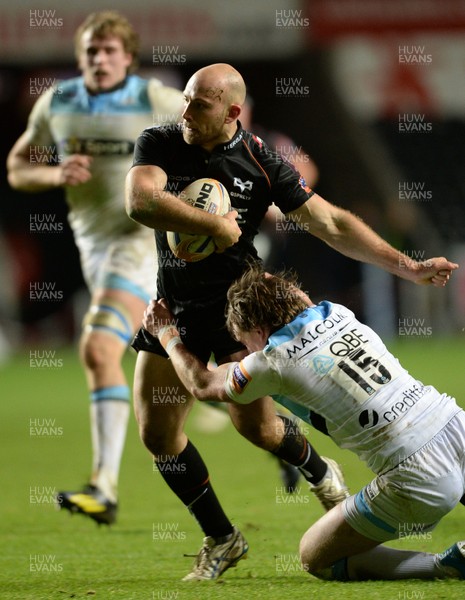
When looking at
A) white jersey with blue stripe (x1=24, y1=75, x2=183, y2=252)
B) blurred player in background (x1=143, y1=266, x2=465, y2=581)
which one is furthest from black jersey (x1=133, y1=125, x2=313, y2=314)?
white jersey with blue stripe (x1=24, y1=75, x2=183, y2=252)

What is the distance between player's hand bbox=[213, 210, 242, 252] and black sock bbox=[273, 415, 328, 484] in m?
1.09

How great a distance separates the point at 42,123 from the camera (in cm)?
786

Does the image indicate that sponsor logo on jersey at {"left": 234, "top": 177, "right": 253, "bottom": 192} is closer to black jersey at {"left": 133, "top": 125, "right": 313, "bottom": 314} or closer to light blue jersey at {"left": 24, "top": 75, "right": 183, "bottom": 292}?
black jersey at {"left": 133, "top": 125, "right": 313, "bottom": 314}

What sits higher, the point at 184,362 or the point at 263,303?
the point at 263,303

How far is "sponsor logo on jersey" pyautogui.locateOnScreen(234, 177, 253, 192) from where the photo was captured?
5.18 metres

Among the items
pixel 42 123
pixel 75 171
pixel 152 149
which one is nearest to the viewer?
pixel 152 149

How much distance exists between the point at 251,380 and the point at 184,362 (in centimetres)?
45

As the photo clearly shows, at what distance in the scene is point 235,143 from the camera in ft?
17.0

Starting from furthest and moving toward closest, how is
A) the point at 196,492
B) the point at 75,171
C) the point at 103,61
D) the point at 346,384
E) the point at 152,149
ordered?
the point at 103,61 < the point at 75,171 < the point at 196,492 < the point at 152,149 < the point at 346,384

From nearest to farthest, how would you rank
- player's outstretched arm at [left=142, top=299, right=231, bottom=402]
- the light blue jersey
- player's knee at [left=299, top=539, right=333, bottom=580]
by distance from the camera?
1. player's outstretched arm at [left=142, top=299, right=231, bottom=402]
2. player's knee at [left=299, top=539, right=333, bottom=580]
3. the light blue jersey

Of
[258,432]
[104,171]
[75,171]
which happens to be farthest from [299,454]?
[104,171]

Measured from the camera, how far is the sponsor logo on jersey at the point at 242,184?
5.18 m

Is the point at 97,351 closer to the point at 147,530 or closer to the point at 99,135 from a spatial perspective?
the point at 147,530

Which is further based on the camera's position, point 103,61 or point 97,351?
point 103,61
